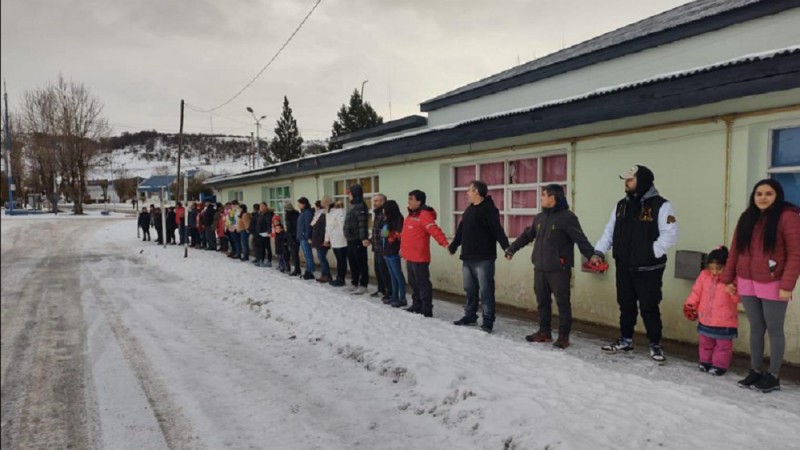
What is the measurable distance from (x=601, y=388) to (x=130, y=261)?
13.7 metres

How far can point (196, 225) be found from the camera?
17.9 metres

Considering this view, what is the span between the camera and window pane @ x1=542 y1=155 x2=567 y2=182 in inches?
278

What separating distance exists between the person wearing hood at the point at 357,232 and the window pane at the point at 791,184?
5.74m

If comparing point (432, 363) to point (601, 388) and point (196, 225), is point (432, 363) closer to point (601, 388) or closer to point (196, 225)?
point (601, 388)

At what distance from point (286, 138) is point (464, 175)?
45642 millimetres

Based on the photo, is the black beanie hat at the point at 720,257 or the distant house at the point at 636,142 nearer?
the black beanie hat at the point at 720,257

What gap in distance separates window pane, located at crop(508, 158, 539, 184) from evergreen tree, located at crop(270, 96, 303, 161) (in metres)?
45.6

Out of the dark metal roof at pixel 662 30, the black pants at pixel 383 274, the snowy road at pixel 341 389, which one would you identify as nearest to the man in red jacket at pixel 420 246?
the snowy road at pixel 341 389

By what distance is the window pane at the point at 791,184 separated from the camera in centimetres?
477

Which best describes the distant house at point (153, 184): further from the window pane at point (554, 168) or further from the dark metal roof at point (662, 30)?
the window pane at point (554, 168)

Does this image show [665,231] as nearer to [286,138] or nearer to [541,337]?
[541,337]

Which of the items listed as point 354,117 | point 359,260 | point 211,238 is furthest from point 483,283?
point 354,117

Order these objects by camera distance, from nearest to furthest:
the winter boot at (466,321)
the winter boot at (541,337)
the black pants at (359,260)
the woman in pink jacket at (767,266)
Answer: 1. the woman in pink jacket at (767,266)
2. the winter boot at (541,337)
3. the winter boot at (466,321)
4. the black pants at (359,260)

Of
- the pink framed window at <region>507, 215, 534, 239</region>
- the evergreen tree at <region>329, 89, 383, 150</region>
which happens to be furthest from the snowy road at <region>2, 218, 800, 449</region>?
the evergreen tree at <region>329, 89, 383, 150</region>
